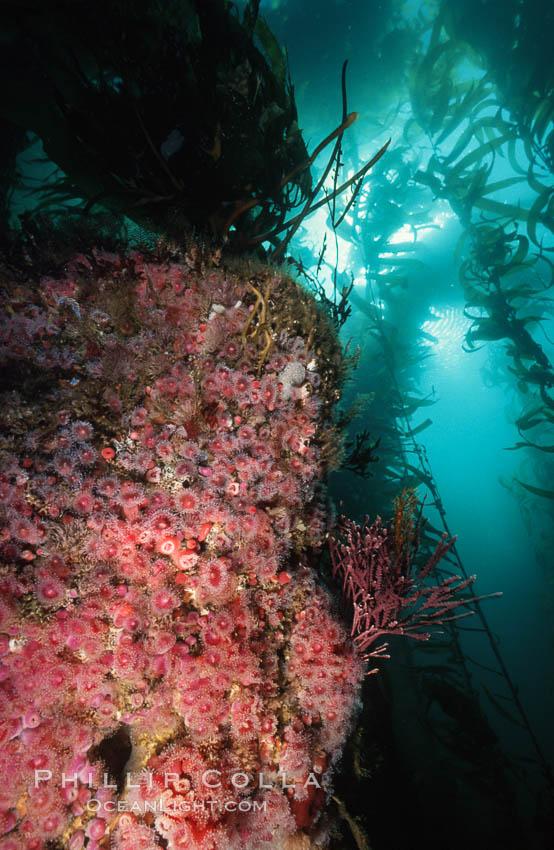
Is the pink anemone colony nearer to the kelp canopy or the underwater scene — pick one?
the underwater scene

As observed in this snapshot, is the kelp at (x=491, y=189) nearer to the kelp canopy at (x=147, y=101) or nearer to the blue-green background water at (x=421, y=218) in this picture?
the blue-green background water at (x=421, y=218)

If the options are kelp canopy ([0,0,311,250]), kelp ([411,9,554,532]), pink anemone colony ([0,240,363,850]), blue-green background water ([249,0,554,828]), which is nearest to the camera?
pink anemone colony ([0,240,363,850])

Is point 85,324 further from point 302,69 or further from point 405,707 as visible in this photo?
point 302,69

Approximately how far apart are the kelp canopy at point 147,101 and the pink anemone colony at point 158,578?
117 cm

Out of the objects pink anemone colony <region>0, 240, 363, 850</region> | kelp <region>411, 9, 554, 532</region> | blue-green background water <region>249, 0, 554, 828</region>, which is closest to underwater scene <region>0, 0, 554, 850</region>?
pink anemone colony <region>0, 240, 363, 850</region>

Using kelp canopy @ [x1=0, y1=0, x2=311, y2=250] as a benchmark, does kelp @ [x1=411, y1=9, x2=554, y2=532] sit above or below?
above

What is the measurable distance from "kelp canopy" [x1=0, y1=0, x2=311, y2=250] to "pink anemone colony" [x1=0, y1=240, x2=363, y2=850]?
1.17 metres

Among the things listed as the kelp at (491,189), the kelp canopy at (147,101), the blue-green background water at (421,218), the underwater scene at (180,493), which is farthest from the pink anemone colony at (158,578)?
the kelp at (491,189)

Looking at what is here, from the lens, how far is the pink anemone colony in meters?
1.93

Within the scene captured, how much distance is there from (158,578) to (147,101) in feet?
14.1

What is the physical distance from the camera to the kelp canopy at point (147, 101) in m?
3.16

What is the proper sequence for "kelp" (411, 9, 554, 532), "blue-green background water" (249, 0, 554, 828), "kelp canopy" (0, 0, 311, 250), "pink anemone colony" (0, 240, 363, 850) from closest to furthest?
"pink anemone colony" (0, 240, 363, 850) → "kelp canopy" (0, 0, 311, 250) → "kelp" (411, 9, 554, 532) → "blue-green background water" (249, 0, 554, 828)

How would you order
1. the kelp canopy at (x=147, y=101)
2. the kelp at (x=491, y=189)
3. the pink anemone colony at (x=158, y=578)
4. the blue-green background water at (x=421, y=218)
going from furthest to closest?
the blue-green background water at (x=421, y=218) < the kelp at (x=491, y=189) < the kelp canopy at (x=147, y=101) < the pink anemone colony at (x=158, y=578)

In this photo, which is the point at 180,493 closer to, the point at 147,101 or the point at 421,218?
the point at 147,101
